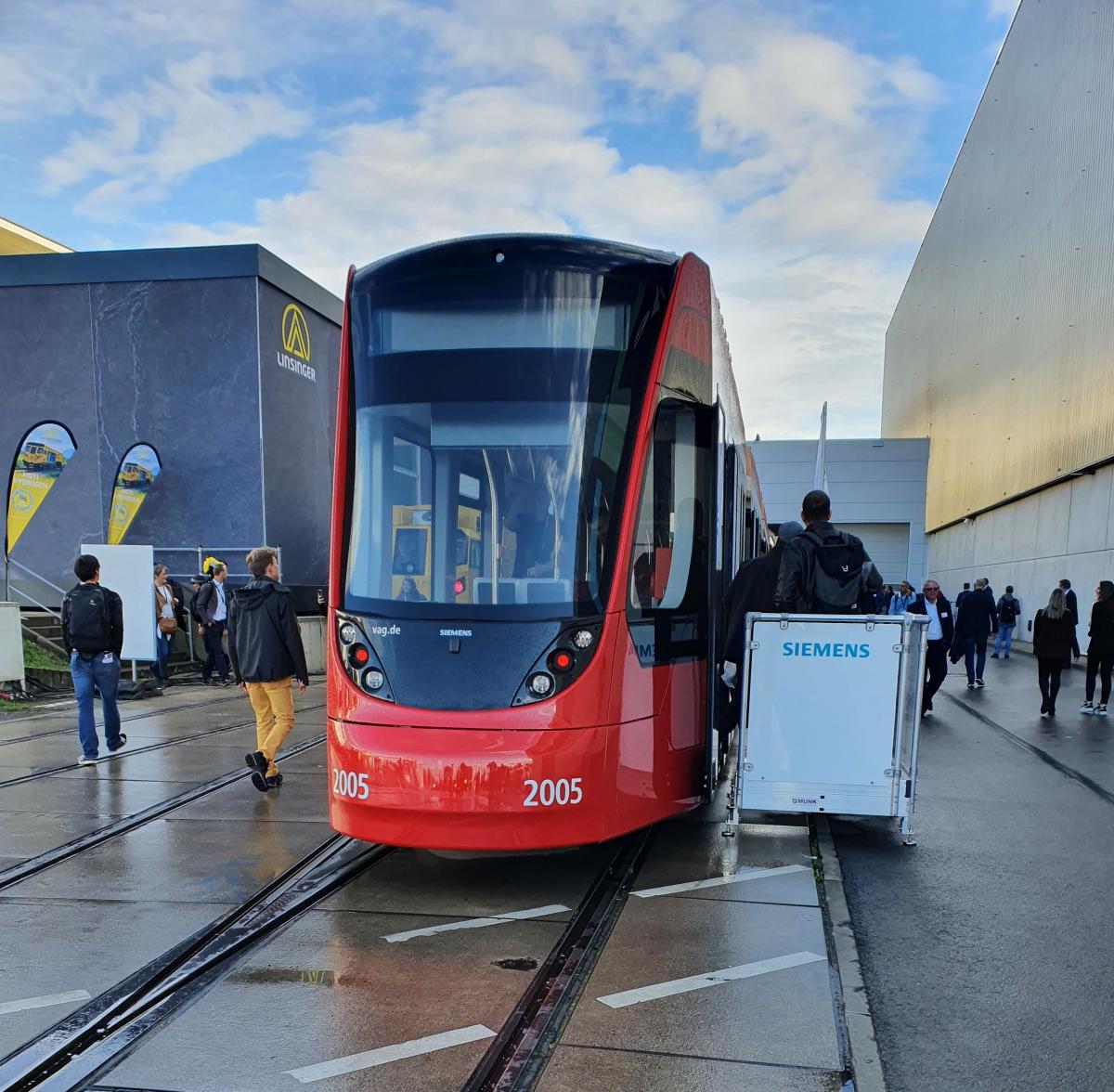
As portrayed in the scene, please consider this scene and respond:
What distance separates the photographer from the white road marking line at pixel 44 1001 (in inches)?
145

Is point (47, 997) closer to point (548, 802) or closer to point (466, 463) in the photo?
point (548, 802)

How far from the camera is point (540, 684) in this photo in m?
4.78

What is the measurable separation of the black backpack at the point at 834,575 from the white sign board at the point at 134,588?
958cm

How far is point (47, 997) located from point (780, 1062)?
8.95 feet

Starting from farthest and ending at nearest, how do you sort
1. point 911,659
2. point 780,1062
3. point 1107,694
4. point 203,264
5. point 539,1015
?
point 203,264 → point 1107,694 → point 911,659 → point 539,1015 → point 780,1062

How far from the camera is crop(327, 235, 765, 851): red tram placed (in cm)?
473

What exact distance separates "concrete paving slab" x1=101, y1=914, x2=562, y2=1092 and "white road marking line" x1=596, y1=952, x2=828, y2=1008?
411mm

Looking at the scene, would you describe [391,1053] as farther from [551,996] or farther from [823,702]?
[823,702]

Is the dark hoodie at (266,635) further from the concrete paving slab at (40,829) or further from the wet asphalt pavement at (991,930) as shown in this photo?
the wet asphalt pavement at (991,930)

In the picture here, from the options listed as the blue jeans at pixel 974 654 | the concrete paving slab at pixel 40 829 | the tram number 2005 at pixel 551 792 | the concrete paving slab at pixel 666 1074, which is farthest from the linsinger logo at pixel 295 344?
the concrete paving slab at pixel 666 1074

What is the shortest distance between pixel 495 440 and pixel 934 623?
8.73 m

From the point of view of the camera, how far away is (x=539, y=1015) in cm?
360

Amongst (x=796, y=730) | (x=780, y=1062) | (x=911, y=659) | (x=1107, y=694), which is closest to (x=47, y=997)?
(x=780, y=1062)

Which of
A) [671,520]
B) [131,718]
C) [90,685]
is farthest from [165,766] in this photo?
[671,520]
